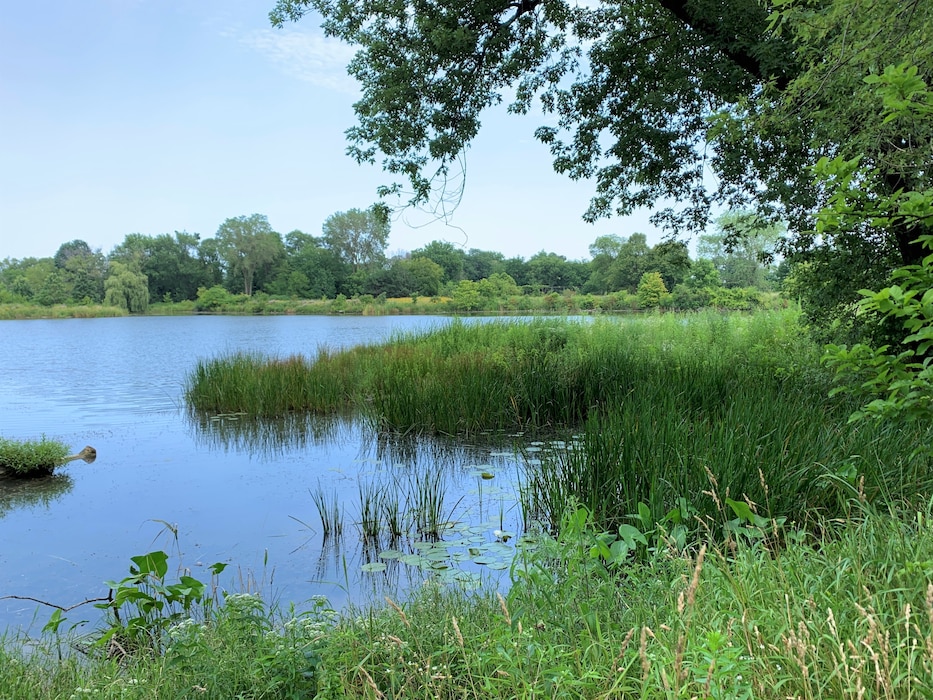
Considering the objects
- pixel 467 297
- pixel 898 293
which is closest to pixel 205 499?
pixel 898 293

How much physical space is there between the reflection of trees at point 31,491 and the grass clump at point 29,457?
0.39 feet

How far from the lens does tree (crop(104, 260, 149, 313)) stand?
1966 inches

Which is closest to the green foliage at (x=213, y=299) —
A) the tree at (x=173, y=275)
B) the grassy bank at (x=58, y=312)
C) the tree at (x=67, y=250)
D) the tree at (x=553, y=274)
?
the tree at (x=173, y=275)

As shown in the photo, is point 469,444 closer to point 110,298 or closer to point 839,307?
point 839,307

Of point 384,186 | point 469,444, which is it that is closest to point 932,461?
point 469,444

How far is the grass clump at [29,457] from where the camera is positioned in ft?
19.1

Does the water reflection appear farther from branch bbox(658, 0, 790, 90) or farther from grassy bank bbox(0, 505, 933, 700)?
branch bbox(658, 0, 790, 90)

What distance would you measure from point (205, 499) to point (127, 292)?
5259 centimetres

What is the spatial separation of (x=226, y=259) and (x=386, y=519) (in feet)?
226

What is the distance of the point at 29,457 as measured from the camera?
5.86m

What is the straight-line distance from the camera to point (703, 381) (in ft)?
21.5

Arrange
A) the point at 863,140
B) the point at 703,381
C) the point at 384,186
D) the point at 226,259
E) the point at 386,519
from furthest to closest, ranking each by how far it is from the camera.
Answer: the point at 226,259 → the point at 384,186 → the point at 703,381 → the point at 386,519 → the point at 863,140

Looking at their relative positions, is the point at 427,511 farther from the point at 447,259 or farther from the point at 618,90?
the point at 447,259

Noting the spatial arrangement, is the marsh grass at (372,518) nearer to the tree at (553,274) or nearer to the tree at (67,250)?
the tree at (553,274)
